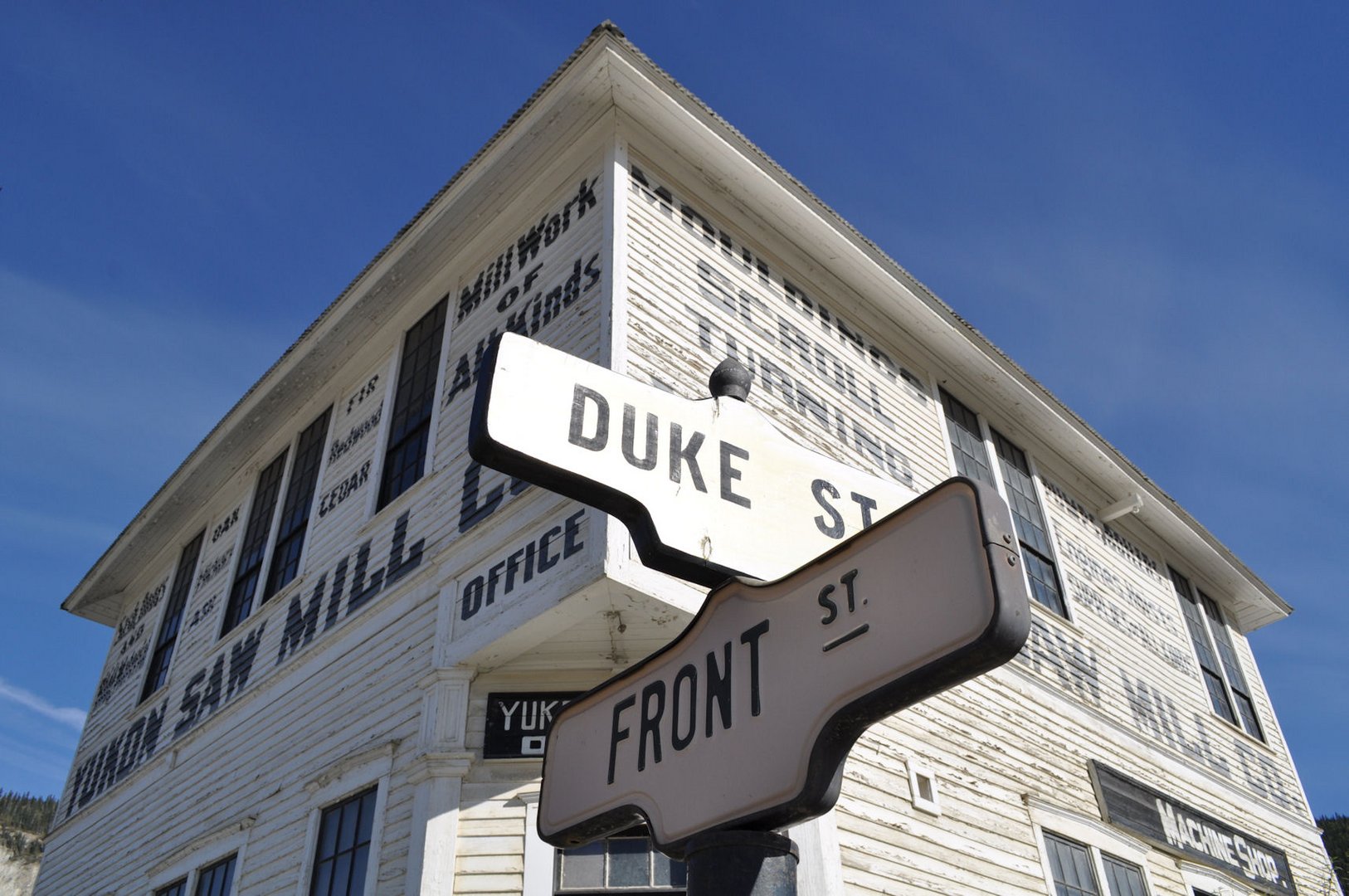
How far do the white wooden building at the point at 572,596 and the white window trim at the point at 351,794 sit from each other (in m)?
0.03

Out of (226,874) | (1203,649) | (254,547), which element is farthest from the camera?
(1203,649)

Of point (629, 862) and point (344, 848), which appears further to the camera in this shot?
point (344, 848)

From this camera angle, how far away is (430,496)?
945cm

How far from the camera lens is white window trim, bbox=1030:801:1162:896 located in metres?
9.73

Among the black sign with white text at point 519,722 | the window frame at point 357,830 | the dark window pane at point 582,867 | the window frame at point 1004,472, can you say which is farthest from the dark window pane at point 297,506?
the window frame at point 1004,472

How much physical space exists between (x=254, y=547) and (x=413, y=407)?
352 centimetres

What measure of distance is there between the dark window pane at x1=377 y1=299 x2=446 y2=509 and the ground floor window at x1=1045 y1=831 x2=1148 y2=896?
6.97 metres

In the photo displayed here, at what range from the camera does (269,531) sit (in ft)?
41.2

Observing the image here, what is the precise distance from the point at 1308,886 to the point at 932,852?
9.09m

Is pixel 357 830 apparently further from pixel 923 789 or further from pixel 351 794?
pixel 923 789

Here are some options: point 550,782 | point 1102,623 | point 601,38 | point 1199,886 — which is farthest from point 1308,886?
point 550,782

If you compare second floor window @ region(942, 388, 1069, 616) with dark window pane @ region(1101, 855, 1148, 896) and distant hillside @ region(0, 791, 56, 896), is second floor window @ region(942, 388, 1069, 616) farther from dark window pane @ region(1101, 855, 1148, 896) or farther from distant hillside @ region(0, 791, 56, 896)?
distant hillside @ region(0, 791, 56, 896)

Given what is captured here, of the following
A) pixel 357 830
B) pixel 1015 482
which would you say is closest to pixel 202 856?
pixel 357 830

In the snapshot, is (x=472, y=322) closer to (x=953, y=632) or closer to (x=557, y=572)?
(x=557, y=572)
